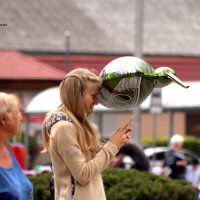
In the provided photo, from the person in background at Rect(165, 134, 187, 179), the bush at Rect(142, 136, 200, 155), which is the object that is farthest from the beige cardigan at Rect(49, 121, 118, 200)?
the bush at Rect(142, 136, 200, 155)

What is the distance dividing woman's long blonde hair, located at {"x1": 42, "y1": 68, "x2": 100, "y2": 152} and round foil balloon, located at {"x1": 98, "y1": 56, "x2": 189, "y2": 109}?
12cm

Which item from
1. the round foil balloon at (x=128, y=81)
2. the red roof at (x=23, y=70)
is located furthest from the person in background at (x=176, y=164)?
the red roof at (x=23, y=70)

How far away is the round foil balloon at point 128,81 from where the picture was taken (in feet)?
19.6

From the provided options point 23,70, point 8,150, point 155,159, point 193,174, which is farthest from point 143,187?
point 23,70

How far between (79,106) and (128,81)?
0.35m

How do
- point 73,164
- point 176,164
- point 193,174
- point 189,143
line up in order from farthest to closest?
point 189,143, point 193,174, point 176,164, point 73,164

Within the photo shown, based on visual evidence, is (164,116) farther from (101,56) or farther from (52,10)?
(52,10)

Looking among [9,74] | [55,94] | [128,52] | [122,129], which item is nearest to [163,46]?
[128,52]

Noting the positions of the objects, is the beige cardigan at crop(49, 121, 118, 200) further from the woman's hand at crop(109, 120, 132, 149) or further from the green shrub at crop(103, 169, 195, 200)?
the green shrub at crop(103, 169, 195, 200)

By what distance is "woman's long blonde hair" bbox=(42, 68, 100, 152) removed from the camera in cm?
586

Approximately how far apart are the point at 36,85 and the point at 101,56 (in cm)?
1010

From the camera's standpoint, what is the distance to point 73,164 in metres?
5.76

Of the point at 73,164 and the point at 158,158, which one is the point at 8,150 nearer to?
the point at 73,164

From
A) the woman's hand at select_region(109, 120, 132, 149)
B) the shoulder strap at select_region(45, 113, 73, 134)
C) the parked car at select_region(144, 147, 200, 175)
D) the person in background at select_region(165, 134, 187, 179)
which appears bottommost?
the parked car at select_region(144, 147, 200, 175)
